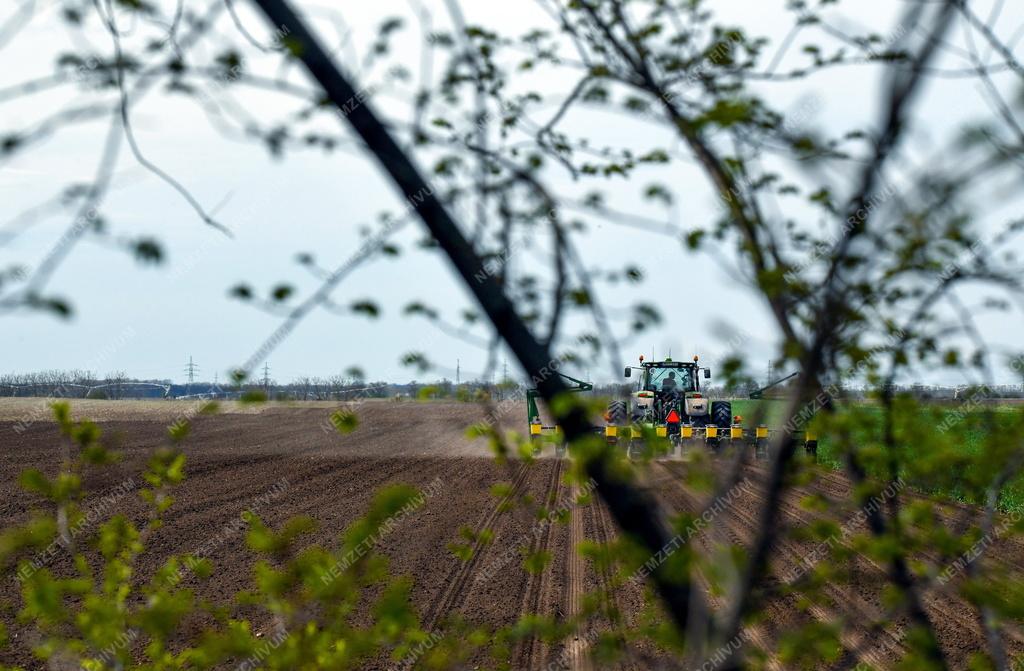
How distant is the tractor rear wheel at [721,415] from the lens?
18156mm

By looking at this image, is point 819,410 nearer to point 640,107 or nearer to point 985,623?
point 985,623

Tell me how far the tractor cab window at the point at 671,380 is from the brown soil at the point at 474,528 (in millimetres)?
3104

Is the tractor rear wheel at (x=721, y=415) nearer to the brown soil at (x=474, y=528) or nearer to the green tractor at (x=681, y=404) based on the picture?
the green tractor at (x=681, y=404)

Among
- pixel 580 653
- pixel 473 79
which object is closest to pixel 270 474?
pixel 580 653

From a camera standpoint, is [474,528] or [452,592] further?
[474,528]

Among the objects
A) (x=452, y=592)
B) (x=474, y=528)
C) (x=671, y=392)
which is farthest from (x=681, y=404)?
(x=452, y=592)

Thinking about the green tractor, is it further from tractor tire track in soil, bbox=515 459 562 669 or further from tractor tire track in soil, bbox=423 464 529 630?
tractor tire track in soil, bbox=423 464 529 630

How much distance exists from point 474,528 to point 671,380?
30.5ft

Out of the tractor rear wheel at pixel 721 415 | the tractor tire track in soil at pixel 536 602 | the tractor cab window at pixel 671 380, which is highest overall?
the tractor cab window at pixel 671 380

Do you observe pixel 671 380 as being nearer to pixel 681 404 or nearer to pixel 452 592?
pixel 681 404

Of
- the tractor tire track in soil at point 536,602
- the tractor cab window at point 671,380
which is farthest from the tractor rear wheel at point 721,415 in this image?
A: the tractor tire track in soil at point 536,602

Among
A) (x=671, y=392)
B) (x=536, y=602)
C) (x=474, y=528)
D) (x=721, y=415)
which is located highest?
(x=671, y=392)

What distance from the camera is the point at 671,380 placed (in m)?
19.4

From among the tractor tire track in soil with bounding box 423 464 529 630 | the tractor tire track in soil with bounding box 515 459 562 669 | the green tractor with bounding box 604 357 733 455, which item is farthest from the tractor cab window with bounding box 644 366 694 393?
the tractor tire track in soil with bounding box 423 464 529 630
